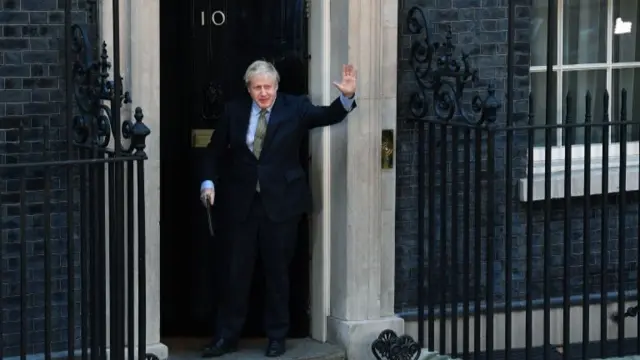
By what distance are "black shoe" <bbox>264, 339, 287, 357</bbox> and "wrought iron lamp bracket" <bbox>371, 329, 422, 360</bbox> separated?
1.70ft

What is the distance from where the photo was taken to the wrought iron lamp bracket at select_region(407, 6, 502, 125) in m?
7.80

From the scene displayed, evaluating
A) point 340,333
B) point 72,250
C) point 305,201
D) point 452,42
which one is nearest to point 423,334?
point 340,333

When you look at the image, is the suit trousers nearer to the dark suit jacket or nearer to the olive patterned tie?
the dark suit jacket

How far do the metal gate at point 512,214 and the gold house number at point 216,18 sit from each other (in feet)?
3.54

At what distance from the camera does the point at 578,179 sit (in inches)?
344

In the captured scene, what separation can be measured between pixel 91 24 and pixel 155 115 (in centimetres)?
58

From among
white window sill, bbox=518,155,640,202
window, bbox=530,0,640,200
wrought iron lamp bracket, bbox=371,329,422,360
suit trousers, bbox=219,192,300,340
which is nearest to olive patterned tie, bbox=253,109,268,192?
suit trousers, bbox=219,192,300,340

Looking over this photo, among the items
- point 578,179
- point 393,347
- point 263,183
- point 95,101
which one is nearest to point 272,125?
point 263,183

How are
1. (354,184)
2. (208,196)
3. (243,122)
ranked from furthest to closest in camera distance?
1. (354,184)
2. (243,122)
3. (208,196)

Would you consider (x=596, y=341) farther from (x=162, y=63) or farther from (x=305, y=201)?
(x=162, y=63)

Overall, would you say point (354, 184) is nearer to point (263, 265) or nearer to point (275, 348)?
point (263, 265)

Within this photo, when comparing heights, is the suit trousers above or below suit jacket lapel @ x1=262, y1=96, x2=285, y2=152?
below

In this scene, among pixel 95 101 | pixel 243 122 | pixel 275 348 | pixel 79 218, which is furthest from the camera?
pixel 275 348

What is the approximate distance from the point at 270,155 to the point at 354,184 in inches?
22.1
